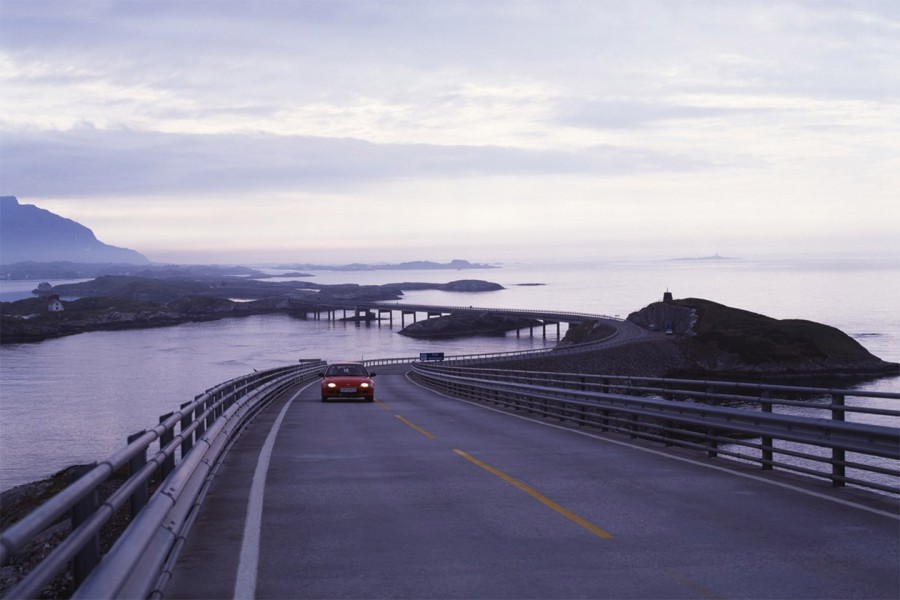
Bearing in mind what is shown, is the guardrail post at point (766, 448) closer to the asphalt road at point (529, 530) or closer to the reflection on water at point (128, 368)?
the asphalt road at point (529, 530)

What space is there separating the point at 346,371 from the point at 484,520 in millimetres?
23720

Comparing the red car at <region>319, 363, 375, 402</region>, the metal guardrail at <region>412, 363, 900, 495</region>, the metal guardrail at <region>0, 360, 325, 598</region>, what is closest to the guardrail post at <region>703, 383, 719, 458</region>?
the metal guardrail at <region>412, 363, 900, 495</region>

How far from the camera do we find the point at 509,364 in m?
89.9

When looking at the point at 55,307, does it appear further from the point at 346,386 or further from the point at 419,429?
the point at 419,429

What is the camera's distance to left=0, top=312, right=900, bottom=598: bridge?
19.2ft

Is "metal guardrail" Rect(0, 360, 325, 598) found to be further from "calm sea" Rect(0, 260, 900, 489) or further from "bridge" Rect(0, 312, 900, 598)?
"calm sea" Rect(0, 260, 900, 489)

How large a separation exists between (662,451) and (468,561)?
7848mm

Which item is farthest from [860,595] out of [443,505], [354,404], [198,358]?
[198,358]

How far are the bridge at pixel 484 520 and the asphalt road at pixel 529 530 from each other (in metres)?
0.03

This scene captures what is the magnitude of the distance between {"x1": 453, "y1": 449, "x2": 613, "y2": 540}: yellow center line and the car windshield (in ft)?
61.8

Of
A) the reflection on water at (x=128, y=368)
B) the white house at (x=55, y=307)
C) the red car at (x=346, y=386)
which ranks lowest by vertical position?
the reflection on water at (x=128, y=368)

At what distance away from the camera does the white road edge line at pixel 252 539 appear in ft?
19.9

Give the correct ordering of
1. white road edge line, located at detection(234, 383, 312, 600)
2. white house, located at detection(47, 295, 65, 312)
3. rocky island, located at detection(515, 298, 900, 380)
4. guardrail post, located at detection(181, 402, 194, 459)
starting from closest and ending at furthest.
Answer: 1. white road edge line, located at detection(234, 383, 312, 600)
2. guardrail post, located at detection(181, 402, 194, 459)
3. rocky island, located at detection(515, 298, 900, 380)
4. white house, located at detection(47, 295, 65, 312)

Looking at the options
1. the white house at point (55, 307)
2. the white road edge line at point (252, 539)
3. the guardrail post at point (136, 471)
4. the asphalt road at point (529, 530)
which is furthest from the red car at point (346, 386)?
Result: the white house at point (55, 307)
